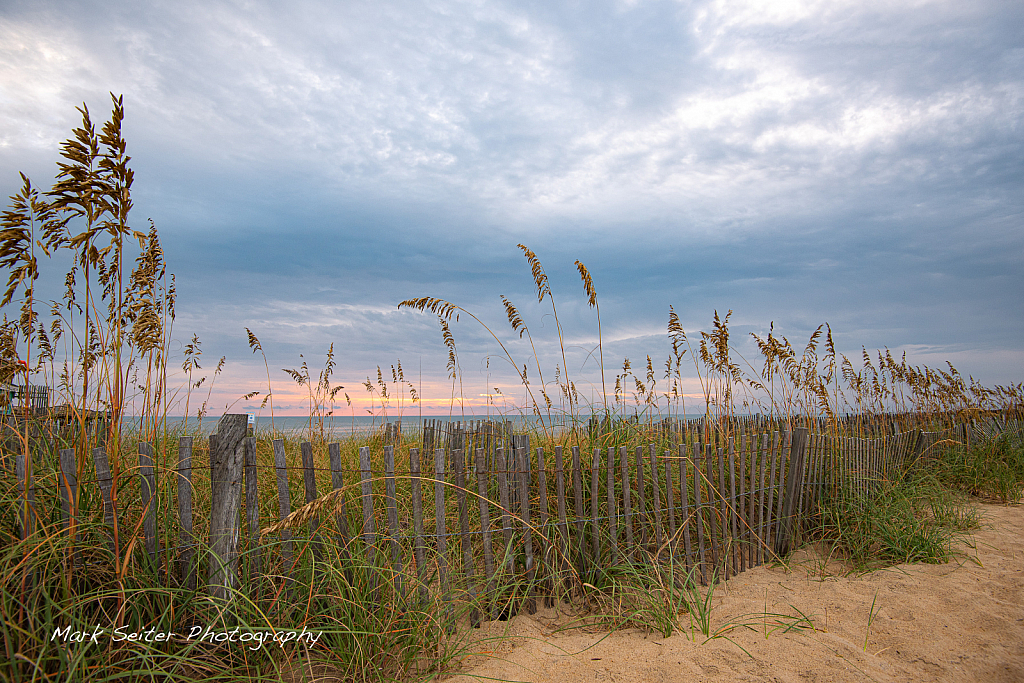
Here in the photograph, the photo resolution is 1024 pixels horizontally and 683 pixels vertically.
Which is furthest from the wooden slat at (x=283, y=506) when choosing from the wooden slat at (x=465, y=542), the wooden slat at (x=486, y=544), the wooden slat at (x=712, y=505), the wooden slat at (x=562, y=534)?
the wooden slat at (x=712, y=505)

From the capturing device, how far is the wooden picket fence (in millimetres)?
2719

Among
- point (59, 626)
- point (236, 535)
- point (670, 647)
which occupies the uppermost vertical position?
point (236, 535)

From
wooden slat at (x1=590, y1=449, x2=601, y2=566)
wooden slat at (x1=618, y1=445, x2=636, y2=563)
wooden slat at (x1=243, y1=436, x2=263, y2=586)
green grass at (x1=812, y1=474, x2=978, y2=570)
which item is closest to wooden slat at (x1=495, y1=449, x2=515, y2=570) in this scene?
wooden slat at (x1=590, y1=449, x2=601, y2=566)

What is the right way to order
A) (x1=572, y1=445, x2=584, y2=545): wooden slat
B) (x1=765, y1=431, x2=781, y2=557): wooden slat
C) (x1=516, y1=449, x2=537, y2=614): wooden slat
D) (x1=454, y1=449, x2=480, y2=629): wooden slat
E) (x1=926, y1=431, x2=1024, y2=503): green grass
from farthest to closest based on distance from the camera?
(x1=926, y1=431, x2=1024, y2=503): green grass < (x1=765, y1=431, x2=781, y2=557): wooden slat < (x1=572, y1=445, x2=584, y2=545): wooden slat < (x1=516, y1=449, x2=537, y2=614): wooden slat < (x1=454, y1=449, x2=480, y2=629): wooden slat

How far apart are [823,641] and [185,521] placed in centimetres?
358

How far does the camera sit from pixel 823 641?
123 inches

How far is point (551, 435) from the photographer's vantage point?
4.95 meters

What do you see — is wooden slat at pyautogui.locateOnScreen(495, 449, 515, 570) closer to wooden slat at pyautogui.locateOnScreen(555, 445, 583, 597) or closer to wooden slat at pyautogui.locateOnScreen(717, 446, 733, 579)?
wooden slat at pyautogui.locateOnScreen(555, 445, 583, 597)

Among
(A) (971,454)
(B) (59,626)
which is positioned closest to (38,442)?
(B) (59,626)

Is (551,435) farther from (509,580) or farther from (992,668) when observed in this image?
(992,668)

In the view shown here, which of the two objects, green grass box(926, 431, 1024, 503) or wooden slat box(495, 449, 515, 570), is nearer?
wooden slat box(495, 449, 515, 570)

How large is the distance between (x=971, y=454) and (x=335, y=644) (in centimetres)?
887

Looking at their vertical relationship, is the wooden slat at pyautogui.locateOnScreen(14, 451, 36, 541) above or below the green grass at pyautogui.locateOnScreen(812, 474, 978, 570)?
above

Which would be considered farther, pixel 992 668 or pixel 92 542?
pixel 992 668
